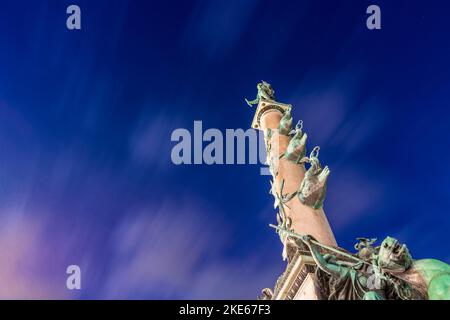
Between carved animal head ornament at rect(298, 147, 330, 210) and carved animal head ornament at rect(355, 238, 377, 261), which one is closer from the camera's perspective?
carved animal head ornament at rect(355, 238, 377, 261)

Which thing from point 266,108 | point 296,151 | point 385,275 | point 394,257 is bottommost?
point 385,275

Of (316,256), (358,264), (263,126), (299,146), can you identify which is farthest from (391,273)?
(263,126)

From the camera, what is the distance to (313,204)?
24.5m

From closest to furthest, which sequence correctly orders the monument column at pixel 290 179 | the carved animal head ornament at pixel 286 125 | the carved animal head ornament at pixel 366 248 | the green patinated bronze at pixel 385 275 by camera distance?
the green patinated bronze at pixel 385 275 → the carved animal head ornament at pixel 366 248 → the monument column at pixel 290 179 → the carved animal head ornament at pixel 286 125

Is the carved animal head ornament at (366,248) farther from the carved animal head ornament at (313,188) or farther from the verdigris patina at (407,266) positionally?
the carved animal head ornament at (313,188)

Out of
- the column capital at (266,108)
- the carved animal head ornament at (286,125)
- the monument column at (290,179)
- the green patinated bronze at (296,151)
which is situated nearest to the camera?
the monument column at (290,179)

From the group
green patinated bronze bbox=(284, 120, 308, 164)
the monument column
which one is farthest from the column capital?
green patinated bronze bbox=(284, 120, 308, 164)

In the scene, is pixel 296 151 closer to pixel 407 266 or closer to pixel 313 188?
pixel 313 188

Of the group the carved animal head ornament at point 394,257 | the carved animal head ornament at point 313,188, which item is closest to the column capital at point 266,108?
the carved animal head ornament at point 313,188

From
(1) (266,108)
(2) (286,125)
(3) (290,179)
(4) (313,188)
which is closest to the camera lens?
(4) (313,188)

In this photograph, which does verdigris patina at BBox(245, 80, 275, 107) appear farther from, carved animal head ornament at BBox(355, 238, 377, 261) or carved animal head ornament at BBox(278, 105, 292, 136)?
carved animal head ornament at BBox(355, 238, 377, 261)

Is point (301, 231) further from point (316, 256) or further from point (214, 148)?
point (214, 148)

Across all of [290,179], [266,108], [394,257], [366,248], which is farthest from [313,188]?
[266,108]
